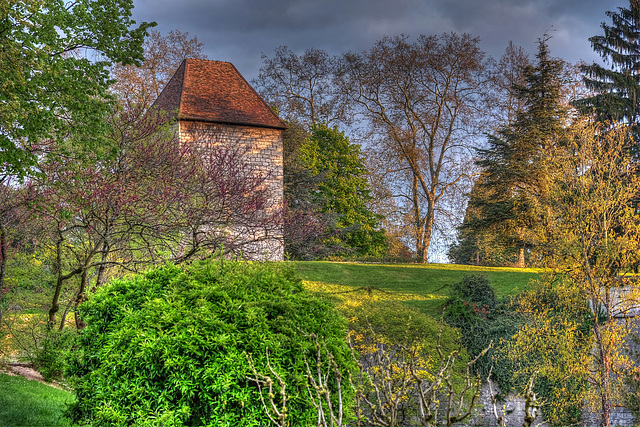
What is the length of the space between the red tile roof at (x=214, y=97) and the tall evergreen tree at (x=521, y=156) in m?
7.93

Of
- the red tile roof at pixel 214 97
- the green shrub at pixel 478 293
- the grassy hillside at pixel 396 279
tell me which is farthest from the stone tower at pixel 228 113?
the green shrub at pixel 478 293

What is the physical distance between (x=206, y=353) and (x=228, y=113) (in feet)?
49.3

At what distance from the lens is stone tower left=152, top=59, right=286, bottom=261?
55.0 ft

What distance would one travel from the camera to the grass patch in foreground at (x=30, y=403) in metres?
5.80

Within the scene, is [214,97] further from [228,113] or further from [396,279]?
[396,279]

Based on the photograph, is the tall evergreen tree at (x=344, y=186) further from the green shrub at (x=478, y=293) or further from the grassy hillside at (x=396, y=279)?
the green shrub at (x=478, y=293)

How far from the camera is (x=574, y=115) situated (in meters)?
19.2

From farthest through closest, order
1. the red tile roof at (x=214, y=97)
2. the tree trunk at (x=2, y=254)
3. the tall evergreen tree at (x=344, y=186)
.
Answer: the tall evergreen tree at (x=344, y=186), the red tile roof at (x=214, y=97), the tree trunk at (x=2, y=254)

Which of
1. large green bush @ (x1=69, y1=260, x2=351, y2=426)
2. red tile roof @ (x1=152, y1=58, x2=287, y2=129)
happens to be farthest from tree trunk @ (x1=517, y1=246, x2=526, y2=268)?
large green bush @ (x1=69, y1=260, x2=351, y2=426)

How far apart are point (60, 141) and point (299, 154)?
13793 millimetres

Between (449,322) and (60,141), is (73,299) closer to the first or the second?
(60,141)

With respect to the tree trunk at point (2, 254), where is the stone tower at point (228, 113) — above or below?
above

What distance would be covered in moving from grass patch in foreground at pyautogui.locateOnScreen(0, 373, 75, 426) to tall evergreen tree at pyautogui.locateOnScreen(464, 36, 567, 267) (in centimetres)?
1499

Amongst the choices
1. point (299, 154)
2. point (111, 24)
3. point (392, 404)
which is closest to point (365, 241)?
point (299, 154)
